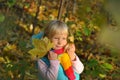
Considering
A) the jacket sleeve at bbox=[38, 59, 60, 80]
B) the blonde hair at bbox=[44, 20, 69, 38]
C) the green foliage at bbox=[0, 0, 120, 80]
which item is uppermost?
the blonde hair at bbox=[44, 20, 69, 38]

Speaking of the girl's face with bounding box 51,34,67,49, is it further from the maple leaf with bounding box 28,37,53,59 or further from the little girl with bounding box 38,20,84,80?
the maple leaf with bounding box 28,37,53,59

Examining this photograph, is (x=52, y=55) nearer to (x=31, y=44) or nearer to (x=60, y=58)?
(x=60, y=58)

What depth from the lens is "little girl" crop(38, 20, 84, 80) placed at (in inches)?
81.5

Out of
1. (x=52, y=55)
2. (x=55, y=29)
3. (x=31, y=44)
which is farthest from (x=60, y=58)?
(x=31, y=44)

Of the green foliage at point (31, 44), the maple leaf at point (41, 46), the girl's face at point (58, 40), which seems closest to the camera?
the maple leaf at point (41, 46)

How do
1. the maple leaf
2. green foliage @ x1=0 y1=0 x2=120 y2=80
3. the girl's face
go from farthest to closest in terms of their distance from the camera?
1. green foliage @ x1=0 y1=0 x2=120 y2=80
2. the girl's face
3. the maple leaf

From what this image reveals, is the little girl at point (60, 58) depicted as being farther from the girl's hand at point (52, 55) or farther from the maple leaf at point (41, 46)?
the maple leaf at point (41, 46)

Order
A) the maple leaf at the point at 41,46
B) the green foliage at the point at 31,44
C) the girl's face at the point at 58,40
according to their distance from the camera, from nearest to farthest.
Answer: the maple leaf at the point at 41,46 → the girl's face at the point at 58,40 → the green foliage at the point at 31,44

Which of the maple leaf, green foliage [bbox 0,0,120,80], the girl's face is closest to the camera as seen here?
the maple leaf

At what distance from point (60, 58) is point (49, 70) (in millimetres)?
111

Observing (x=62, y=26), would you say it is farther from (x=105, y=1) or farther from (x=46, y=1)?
(x=46, y=1)

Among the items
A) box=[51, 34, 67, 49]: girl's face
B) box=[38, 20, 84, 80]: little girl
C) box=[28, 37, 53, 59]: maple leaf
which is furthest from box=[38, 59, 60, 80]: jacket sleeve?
box=[28, 37, 53, 59]: maple leaf

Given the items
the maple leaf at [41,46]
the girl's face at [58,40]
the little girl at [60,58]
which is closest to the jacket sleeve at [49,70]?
the little girl at [60,58]

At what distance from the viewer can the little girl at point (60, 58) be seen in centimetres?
207
